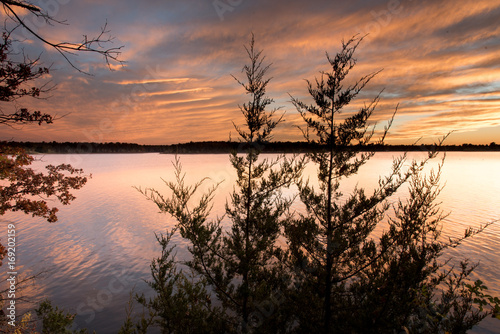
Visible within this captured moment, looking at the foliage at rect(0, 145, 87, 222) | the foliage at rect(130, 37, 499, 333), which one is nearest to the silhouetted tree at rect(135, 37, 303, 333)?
the foliage at rect(130, 37, 499, 333)

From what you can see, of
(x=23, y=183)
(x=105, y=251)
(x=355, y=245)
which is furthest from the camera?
(x=105, y=251)

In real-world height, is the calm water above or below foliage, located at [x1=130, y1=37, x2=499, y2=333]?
below

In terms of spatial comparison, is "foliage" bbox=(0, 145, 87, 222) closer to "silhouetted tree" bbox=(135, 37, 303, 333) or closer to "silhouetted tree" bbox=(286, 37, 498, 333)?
"silhouetted tree" bbox=(135, 37, 303, 333)

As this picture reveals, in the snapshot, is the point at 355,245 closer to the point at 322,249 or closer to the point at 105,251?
the point at 322,249

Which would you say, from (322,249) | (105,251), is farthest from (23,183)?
(322,249)

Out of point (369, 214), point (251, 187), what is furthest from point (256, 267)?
point (369, 214)

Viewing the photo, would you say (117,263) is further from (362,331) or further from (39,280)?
(362,331)

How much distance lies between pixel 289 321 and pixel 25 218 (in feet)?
87.2

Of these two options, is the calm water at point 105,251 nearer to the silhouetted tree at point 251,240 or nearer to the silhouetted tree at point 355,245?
the silhouetted tree at point 355,245

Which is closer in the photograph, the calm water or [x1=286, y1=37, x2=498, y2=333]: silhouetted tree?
[x1=286, y1=37, x2=498, y2=333]: silhouetted tree

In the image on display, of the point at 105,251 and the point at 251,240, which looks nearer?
the point at 251,240

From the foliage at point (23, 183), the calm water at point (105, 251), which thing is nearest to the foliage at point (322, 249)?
the calm water at point (105, 251)

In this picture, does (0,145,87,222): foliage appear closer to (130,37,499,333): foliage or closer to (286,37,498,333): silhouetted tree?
(130,37,499,333): foliage

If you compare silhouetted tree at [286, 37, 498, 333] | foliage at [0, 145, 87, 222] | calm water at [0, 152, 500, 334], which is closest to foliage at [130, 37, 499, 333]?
silhouetted tree at [286, 37, 498, 333]
